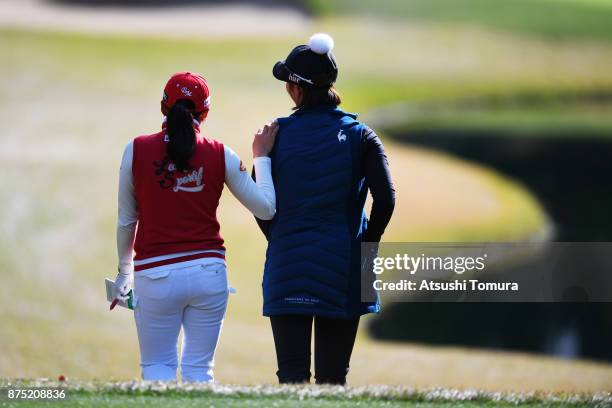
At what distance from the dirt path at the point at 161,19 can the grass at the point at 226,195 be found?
132cm

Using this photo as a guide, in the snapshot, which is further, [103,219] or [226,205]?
[226,205]

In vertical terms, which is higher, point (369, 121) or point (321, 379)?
point (369, 121)

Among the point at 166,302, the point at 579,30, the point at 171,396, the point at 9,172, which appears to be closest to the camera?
the point at 171,396

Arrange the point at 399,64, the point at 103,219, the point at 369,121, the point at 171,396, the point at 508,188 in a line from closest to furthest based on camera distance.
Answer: the point at 171,396 < the point at 103,219 < the point at 508,188 < the point at 369,121 < the point at 399,64

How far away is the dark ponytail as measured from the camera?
6055mm

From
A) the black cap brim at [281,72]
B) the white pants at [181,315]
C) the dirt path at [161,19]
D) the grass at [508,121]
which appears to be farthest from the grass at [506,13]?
the white pants at [181,315]

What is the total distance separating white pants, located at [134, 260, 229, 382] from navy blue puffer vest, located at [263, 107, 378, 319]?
30cm

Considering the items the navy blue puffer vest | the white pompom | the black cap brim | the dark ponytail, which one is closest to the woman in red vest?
the dark ponytail

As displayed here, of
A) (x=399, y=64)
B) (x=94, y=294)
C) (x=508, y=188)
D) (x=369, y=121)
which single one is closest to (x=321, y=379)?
(x=94, y=294)

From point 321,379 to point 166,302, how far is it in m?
0.85

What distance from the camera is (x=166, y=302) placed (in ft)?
20.1

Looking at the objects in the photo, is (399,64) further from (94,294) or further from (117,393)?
(117,393)

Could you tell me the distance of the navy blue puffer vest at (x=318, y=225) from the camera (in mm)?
6277

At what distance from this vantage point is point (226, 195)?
25016mm
